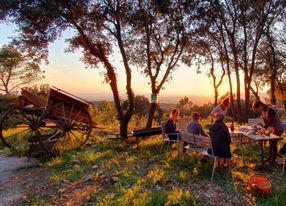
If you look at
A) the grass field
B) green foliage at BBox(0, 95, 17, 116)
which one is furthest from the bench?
green foliage at BBox(0, 95, 17, 116)

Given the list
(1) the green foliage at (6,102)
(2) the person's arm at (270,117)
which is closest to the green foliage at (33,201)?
(2) the person's arm at (270,117)

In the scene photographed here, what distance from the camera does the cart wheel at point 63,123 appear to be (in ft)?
32.7

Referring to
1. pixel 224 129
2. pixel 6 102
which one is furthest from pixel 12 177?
pixel 6 102

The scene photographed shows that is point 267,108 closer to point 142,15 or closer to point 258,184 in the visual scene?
point 258,184

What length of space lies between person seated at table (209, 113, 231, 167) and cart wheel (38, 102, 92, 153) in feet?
15.6

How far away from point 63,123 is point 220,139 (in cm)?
502

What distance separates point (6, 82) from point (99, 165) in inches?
1432

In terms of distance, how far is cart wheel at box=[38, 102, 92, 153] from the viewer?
392 inches

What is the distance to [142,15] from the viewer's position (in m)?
11.6

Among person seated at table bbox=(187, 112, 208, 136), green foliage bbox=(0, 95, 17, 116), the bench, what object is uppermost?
green foliage bbox=(0, 95, 17, 116)

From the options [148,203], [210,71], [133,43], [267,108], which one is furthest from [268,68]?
[148,203]

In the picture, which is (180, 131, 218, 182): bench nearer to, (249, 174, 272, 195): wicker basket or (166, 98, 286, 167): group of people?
(166, 98, 286, 167): group of people

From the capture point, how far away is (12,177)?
8406mm

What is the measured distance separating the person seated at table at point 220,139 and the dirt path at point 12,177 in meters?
4.26
